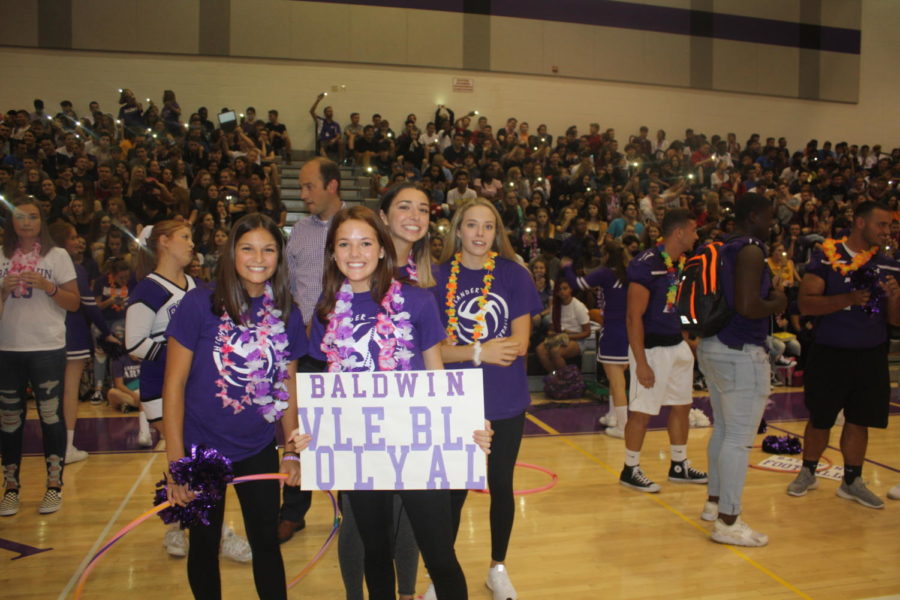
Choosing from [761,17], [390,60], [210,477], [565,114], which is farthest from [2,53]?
[761,17]

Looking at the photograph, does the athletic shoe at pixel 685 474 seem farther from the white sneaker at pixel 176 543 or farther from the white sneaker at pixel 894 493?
the white sneaker at pixel 176 543

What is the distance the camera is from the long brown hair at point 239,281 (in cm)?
247

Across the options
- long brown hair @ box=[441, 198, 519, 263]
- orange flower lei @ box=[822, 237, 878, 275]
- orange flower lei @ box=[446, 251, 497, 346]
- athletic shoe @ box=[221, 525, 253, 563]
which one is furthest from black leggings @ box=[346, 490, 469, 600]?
orange flower lei @ box=[822, 237, 878, 275]

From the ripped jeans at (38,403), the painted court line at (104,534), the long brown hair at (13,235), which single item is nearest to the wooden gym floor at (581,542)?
the painted court line at (104,534)

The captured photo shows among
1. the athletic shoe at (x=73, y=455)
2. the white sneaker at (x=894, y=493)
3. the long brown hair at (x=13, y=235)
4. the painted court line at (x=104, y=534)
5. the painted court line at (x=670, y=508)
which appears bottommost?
the painted court line at (x=104, y=534)

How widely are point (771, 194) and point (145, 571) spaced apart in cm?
1348

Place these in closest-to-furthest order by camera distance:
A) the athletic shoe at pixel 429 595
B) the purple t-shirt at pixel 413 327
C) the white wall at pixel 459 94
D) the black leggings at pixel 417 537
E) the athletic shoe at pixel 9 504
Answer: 1. the black leggings at pixel 417 537
2. the purple t-shirt at pixel 413 327
3. the athletic shoe at pixel 429 595
4. the athletic shoe at pixel 9 504
5. the white wall at pixel 459 94

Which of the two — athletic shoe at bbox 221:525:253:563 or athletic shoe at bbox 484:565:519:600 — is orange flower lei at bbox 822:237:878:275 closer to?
athletic shoe at bbox 484:565:519:600

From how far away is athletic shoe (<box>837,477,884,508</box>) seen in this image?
439cm

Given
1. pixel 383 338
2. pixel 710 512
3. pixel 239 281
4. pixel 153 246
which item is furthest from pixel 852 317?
pixel 153 246

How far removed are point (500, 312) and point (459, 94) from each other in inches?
573

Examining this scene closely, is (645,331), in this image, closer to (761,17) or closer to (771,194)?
(771,194)

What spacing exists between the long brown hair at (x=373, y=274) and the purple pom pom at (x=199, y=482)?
60 centimetres

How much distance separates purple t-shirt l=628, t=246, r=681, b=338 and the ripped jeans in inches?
141
